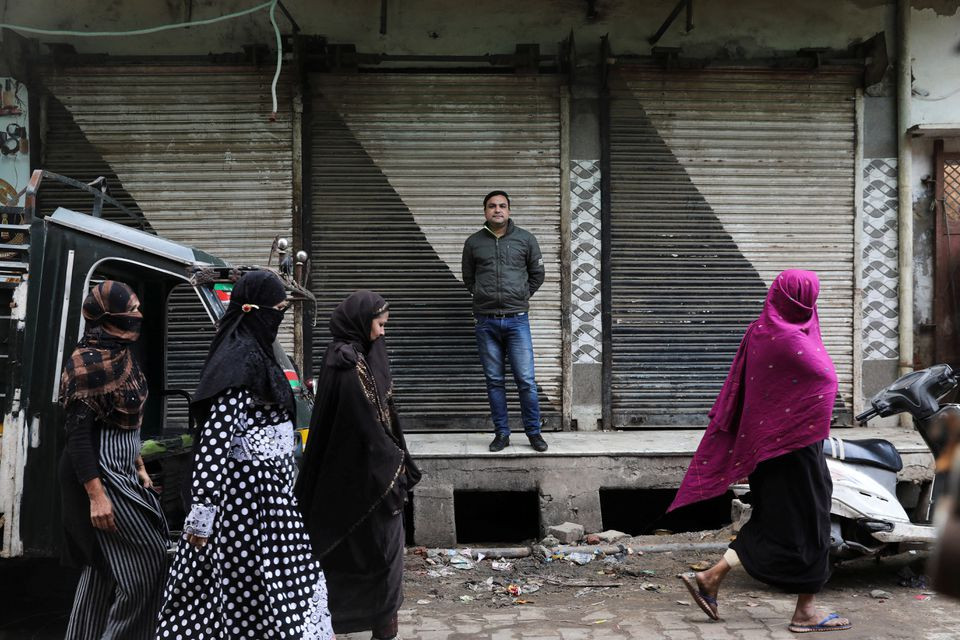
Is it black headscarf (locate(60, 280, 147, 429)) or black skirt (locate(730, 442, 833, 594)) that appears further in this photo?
black skirt (locate(730, 442, 833, 594))

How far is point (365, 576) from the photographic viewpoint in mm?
3934

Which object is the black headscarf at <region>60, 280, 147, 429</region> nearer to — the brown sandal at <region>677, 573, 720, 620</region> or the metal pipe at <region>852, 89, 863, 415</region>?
the brown sandal at <region>677, 573, 720, 620</region>

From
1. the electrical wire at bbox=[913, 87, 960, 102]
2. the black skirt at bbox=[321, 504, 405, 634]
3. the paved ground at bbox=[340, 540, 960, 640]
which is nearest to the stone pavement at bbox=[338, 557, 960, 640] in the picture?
the paved ground at bbox=[340, 540, 960, 640]

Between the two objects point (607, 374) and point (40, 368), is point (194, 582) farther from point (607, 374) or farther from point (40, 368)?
point (607, 374)

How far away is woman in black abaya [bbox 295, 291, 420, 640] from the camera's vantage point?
3.82 m

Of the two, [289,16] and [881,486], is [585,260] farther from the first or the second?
[881,486]

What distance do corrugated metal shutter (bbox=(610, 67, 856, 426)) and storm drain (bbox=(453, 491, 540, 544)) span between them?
122cm

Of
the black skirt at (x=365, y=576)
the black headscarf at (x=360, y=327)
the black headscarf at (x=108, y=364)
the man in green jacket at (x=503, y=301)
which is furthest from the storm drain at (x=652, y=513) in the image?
the black headscarf at (x=108, y=364)

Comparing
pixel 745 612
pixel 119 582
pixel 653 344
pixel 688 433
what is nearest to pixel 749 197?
pixel 653 344

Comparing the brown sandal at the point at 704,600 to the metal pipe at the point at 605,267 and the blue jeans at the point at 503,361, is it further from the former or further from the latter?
the metal pipe at the point at 605,267

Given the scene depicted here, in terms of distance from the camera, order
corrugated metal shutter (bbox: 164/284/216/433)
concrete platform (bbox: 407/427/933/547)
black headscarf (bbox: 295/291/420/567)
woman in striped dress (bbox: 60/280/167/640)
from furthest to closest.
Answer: corrugated metal shutter (bbox: 164/284/216/433)
concrete platform (bbox: 407/427/933/547)
black headscarf (bbox: 295/291/420/567)
woman in striped dress (bbox: 60/280/167/640)

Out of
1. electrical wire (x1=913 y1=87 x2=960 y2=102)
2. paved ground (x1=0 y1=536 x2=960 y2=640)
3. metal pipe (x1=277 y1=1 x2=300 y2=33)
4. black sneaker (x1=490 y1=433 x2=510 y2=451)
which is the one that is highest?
metal pipe (x1=277 y1=1 x2=300 y2=33)

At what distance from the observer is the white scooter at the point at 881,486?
4941mm

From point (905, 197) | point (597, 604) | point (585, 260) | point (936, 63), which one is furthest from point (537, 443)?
point (936, 63)
